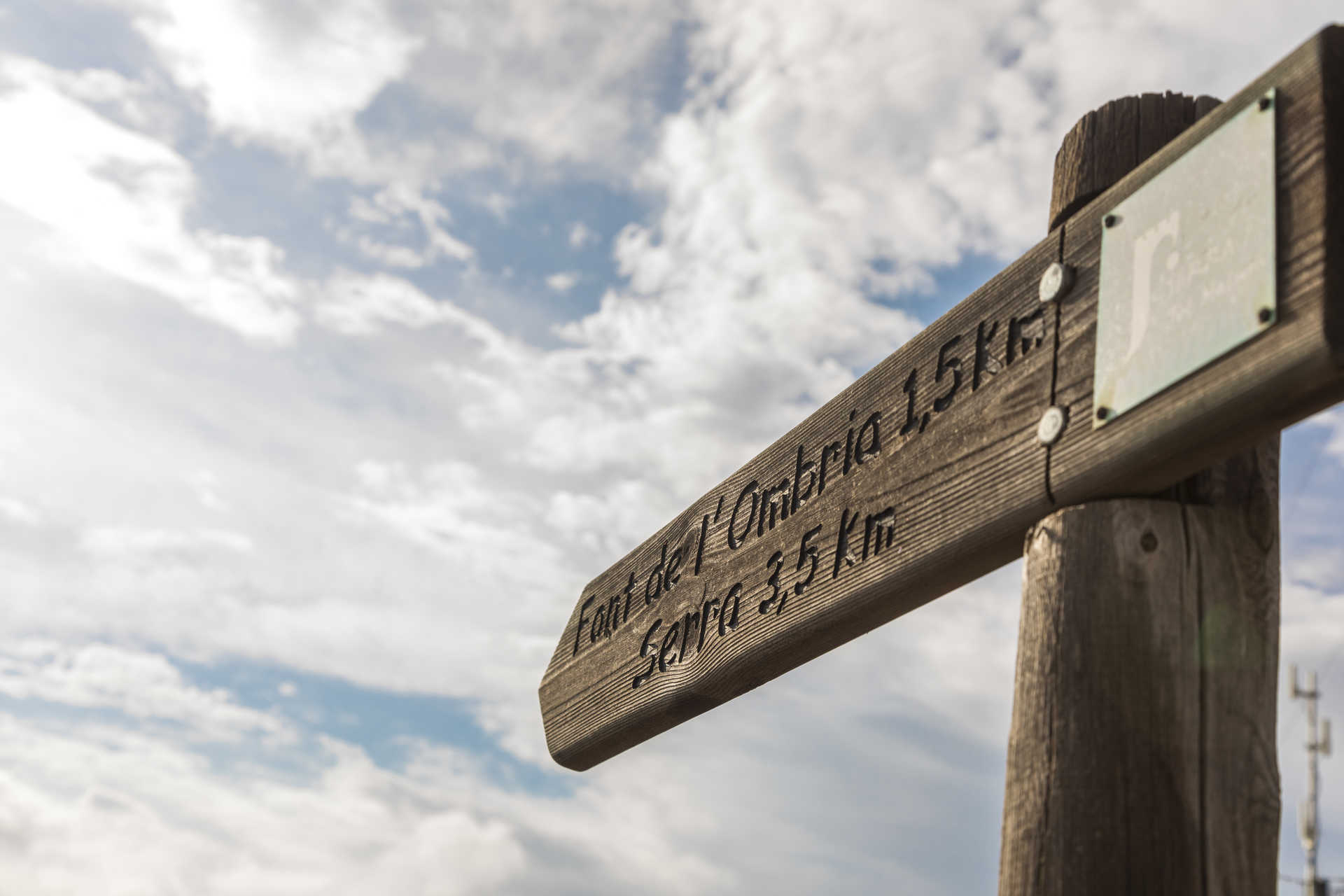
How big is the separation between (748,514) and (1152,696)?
1.09 m

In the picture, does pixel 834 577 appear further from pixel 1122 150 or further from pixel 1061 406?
pixel 1122 150

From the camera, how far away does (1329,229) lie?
3.35 ft

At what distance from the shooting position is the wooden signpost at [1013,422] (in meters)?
1.06

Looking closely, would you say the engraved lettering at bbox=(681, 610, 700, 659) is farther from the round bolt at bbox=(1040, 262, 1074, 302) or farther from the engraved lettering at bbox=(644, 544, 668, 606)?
the round bolt at bbox=(1040, 262, 1074, 302)

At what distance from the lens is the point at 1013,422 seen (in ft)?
4.70

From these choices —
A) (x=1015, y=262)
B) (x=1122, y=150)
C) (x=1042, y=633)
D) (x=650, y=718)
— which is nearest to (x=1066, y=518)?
(x=1042, y=633)

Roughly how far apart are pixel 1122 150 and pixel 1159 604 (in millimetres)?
655

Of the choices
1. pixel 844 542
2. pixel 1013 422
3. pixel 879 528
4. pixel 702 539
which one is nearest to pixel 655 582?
pixel 702 539

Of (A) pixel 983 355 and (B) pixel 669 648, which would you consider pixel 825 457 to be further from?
(B) pixel 669 648

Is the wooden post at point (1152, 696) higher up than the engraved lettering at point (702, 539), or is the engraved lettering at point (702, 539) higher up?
the engraved lettering at point (702, 539)

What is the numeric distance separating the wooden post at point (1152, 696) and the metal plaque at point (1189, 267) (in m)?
0.16

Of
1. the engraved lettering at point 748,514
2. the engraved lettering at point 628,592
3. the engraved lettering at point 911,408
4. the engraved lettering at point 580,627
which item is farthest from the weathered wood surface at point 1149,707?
the engraved lettering at point 580,627

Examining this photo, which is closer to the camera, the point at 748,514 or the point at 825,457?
the point at 825,457

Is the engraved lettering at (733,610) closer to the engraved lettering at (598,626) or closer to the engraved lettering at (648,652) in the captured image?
the engraved lettering at (648,652)
